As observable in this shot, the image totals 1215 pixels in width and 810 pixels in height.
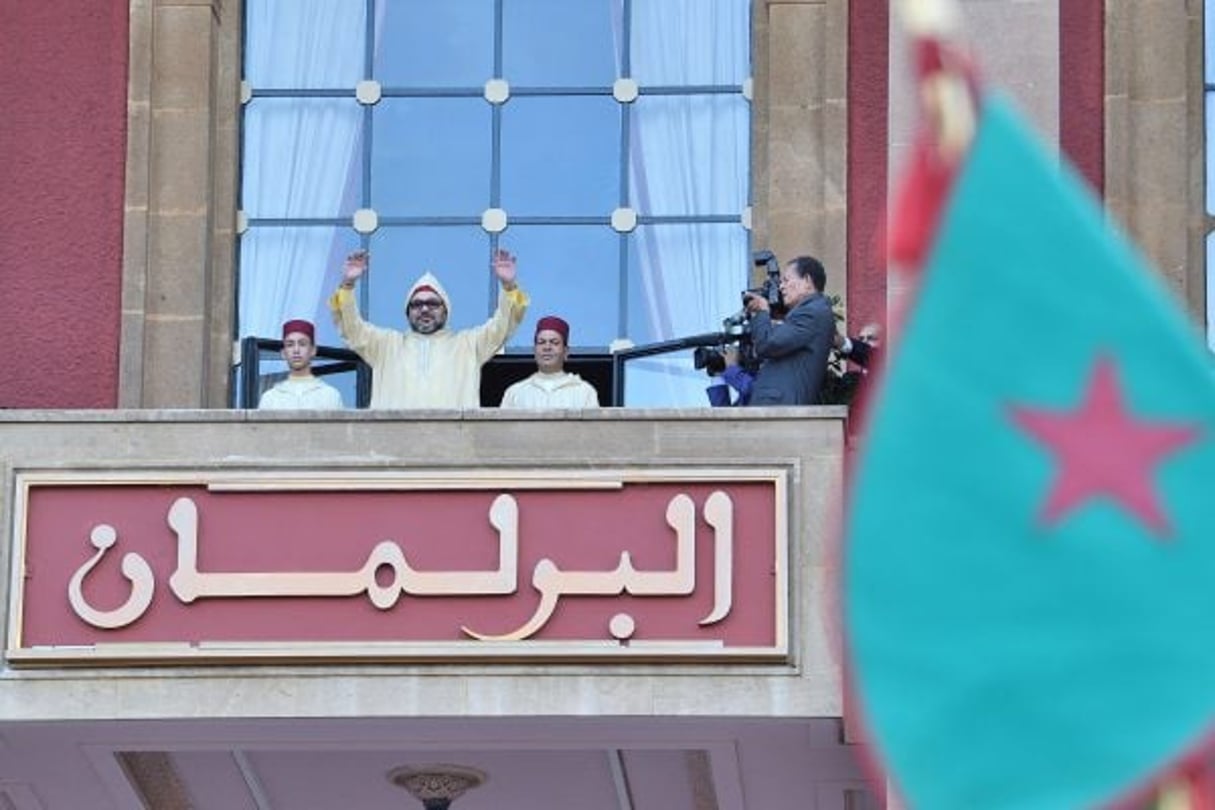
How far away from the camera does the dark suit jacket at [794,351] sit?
17219 mm

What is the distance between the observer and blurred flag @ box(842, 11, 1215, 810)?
641 cm

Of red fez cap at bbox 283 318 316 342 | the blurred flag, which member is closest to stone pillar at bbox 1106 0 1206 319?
red fez cap at bbox 283 318 316 342

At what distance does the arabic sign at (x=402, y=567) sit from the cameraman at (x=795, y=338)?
467 mm

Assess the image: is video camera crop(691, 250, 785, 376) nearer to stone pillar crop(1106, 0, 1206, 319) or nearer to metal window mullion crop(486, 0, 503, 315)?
metal window mullion crop(486, 0, 503, 315)

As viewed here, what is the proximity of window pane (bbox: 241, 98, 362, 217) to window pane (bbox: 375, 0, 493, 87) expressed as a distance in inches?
12.1

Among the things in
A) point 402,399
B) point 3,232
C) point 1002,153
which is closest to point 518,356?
point 402,399

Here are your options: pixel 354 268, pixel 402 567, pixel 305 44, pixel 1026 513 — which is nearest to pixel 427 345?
pixel 354 268

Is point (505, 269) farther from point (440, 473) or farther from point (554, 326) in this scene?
point (440, 473)

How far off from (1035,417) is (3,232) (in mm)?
13626

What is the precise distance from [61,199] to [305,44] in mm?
1490

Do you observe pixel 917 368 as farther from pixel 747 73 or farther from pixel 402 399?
pixel 747 73

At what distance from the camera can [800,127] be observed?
65.1ft

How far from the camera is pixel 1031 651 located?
21.3 feet

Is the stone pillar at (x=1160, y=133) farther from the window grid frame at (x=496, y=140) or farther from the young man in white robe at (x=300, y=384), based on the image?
the young man in white robe at (x=300, y=384)
